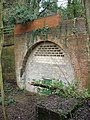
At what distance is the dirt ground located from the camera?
4.38 metres

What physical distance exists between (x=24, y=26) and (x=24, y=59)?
54.3 inches

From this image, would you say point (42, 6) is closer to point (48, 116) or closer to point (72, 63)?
point (72, 63)

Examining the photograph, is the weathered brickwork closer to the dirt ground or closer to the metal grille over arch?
the metal grille over arch

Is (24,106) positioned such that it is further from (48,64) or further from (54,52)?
(54,52)

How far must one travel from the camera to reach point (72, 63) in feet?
23.1

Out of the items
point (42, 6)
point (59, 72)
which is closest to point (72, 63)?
point (59, 72)

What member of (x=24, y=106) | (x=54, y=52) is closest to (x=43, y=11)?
(x=54, y=52)

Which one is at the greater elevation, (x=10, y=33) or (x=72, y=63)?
(x=10, y=33)

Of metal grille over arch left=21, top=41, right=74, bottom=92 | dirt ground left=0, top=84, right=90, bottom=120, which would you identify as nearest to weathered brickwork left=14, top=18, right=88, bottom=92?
metal grille over arch left=21, top=41, right=74, bottom=92

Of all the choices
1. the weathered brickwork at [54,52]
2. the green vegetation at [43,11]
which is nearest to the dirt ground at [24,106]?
the weathered brickwork at [54,52]

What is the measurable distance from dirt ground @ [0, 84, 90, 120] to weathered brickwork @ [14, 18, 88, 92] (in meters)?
0.60

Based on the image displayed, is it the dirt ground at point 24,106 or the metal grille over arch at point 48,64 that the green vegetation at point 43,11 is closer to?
the metal grille over arch at point 48,64

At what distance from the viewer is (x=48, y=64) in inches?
323

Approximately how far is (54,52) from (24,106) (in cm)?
223
